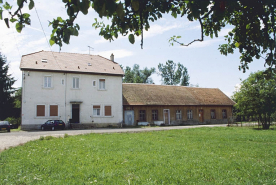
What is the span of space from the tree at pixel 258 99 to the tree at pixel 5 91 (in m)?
33.5

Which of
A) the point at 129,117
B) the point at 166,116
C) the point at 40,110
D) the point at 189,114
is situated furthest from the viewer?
the point at 189,114

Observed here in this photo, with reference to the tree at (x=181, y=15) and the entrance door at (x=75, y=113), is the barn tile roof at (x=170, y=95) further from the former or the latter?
the tree at (x=181, y=15)

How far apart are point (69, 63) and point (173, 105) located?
1572 centimetres

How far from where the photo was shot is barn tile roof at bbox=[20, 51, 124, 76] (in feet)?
90.5

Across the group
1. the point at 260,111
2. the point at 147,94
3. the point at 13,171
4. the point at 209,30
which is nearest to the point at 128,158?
the point at 13,171

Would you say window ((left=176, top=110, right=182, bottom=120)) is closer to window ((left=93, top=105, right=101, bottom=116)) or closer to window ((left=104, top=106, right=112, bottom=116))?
window ((left=104, top=106, right=112, bottom=116))

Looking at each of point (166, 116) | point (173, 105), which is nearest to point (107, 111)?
point (166, 116)

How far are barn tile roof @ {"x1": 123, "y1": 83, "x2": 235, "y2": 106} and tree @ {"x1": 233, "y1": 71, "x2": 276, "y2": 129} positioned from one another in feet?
39.8

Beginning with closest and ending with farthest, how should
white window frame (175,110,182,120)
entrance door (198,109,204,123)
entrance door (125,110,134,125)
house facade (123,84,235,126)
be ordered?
entrance door (125,110,134,125), house facade (123,84,235,126), white window frame (175,110,182,120), entrance door (198,109,204,123)

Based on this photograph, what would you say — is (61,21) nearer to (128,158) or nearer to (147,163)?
(147,163)

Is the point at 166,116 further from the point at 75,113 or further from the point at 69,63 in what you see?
the point at 69,63

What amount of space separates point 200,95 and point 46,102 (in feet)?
80.1

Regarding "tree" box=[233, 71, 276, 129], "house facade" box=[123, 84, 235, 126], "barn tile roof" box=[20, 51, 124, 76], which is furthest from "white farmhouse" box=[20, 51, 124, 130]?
"tree" box=[233, 71, 276, 129]

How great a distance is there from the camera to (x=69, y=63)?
3008 cm
